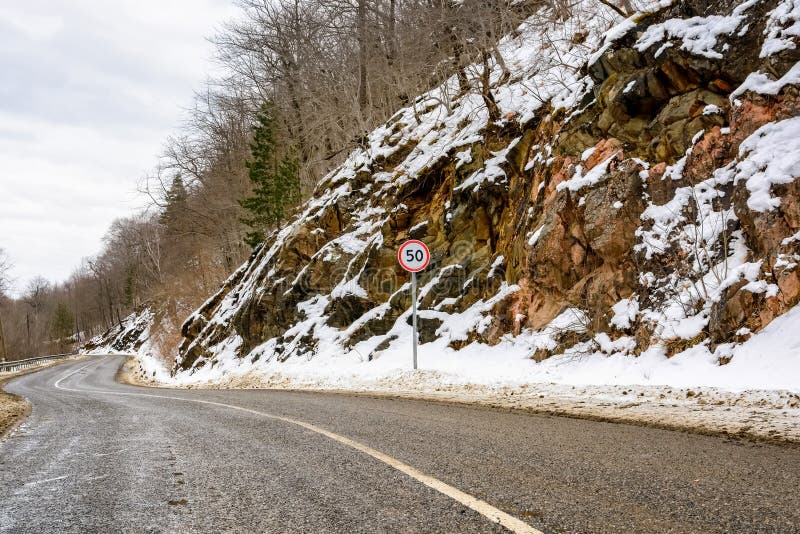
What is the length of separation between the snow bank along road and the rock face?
451cm

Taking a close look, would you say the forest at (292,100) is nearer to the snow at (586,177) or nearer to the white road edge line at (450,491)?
the snow at (586,177)

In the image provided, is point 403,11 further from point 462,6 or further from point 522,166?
point 522,166

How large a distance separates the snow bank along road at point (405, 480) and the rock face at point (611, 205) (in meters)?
4.51

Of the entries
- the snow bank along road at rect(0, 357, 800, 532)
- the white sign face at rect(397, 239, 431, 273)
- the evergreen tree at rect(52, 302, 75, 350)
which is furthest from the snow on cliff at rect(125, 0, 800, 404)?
the evergreen tree at rect(52, 302, 75, 350)

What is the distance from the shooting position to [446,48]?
19562mm

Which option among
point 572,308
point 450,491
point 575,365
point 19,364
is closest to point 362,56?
point 572,308

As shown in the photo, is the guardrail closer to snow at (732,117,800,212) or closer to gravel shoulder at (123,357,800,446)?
gravel shoulder at (123,357,800,446)

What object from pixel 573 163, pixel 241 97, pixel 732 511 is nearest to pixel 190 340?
pixel 241 97

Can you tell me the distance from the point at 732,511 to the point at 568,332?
786 centimetres

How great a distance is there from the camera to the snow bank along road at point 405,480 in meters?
2.82

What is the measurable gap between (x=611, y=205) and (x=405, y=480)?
8.91m

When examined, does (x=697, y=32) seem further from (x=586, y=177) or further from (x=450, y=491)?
(x=450, y=491)

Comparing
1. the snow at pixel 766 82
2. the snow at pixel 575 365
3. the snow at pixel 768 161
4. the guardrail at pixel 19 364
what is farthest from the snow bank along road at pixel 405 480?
the guardrail at pixel 19 364

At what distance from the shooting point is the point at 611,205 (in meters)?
10.8
